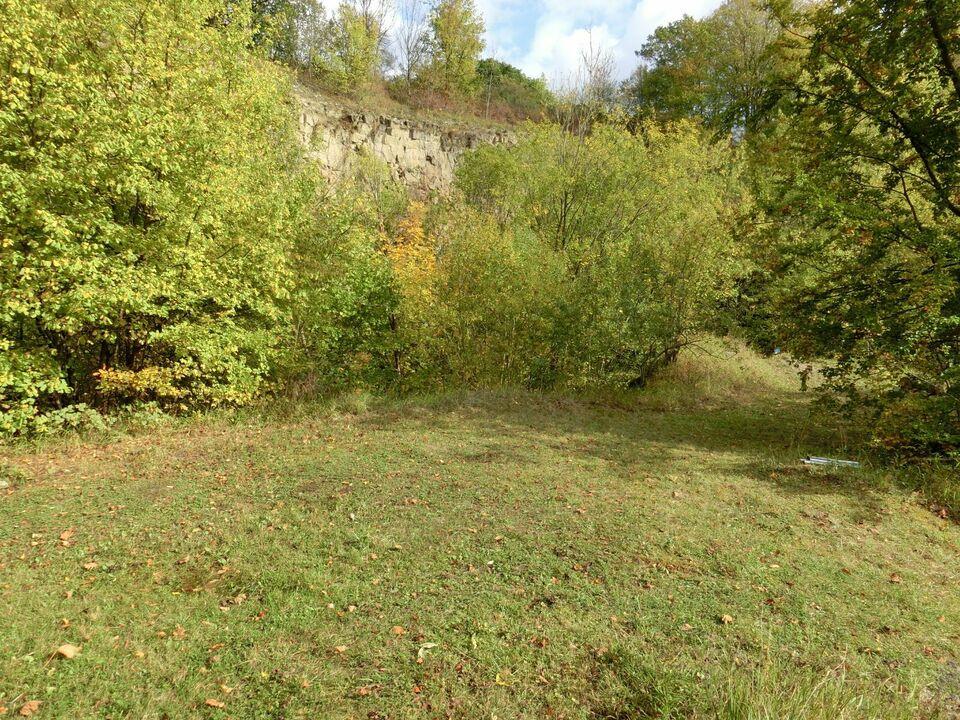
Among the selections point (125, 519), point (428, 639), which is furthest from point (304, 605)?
point (125, 519)

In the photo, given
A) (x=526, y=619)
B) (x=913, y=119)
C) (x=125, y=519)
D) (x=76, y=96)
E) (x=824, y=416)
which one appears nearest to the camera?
(x=526, y=619)

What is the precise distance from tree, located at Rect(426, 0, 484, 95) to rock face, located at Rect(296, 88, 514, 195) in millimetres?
6331

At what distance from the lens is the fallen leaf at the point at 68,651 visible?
3.57 metres

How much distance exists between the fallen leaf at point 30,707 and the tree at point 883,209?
9783 mm

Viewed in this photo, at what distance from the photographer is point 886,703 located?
3402 mm

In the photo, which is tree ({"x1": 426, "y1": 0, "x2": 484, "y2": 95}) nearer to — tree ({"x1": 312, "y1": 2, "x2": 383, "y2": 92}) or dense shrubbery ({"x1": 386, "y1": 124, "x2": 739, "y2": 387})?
tree ({"x1": 312, "y1": 2, "x2": 383, "y2": 92})

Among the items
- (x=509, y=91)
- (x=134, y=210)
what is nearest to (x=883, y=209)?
(x=134, y=210)

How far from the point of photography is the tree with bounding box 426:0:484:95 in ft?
128

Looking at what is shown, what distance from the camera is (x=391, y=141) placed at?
113 feet

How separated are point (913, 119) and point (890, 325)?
3197 mm

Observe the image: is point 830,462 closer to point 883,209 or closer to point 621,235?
point 883,209

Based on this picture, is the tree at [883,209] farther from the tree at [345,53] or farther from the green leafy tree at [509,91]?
the green leafy tree at [509,91]

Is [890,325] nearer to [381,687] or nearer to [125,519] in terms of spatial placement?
[381,687]

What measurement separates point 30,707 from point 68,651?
1.66ft
